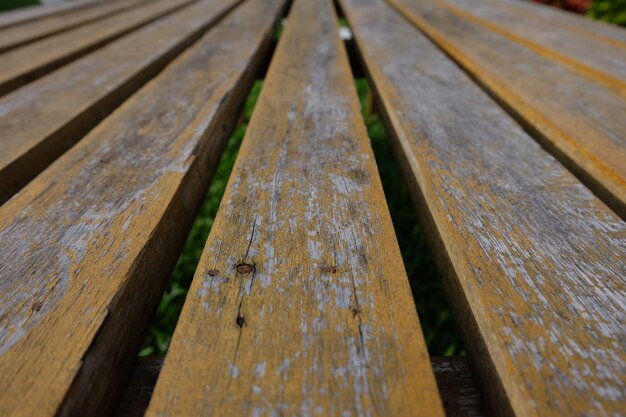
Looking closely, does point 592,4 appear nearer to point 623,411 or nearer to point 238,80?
point 238,80

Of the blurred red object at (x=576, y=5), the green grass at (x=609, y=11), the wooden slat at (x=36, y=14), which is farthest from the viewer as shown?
the blurred red object at (x=576, y=5)

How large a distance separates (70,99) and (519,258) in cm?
96

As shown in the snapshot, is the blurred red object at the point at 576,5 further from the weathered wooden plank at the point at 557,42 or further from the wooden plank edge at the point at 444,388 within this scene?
the wooden plank edge at the point at 444,388

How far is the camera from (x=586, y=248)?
494mm

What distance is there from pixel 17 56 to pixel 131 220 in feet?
3.75

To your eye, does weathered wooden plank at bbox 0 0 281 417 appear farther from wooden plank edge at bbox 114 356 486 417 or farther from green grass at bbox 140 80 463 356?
green grass at bbox 140 80 463 356

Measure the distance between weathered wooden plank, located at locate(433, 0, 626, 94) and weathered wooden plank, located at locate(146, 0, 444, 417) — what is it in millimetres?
764

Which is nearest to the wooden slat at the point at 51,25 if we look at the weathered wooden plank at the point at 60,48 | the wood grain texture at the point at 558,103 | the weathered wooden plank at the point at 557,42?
the weathered wooden plank at the point at 60,48

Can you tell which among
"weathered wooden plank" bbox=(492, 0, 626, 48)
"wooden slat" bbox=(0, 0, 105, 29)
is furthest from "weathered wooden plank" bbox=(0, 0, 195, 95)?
"weathered wooden plank" bbox=(492, 0, 626, 48)

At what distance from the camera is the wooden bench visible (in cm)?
36

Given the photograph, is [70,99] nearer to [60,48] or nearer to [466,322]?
[60,48]

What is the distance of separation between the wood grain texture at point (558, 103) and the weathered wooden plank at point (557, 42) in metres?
0.03

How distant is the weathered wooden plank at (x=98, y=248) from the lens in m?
0.37

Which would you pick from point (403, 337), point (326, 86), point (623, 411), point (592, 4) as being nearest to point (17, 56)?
point (326, 86)
